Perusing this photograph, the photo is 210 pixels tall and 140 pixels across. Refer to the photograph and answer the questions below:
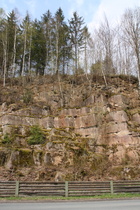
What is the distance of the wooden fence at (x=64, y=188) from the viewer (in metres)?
9.87

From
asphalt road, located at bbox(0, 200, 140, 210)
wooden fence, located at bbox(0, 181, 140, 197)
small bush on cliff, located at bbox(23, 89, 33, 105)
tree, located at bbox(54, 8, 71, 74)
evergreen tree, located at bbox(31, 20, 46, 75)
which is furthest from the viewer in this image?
evergreen tree, located at bbox(31, 20, 46, 75)

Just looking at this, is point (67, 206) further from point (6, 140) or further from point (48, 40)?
point (48, 40)

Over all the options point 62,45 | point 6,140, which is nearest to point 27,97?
point 6,140

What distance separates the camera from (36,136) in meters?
16.7

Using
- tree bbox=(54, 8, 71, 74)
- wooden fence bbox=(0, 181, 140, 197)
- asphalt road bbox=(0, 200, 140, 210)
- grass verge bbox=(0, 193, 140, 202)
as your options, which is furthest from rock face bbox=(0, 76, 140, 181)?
tree bbox=(54, 8, 71, 74)

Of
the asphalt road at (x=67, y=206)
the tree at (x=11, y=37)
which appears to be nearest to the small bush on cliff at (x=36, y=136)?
the asphalt road at (x=67, y=206)

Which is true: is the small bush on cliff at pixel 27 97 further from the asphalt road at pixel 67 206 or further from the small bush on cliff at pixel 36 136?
the asphalt road at pixel 67 206

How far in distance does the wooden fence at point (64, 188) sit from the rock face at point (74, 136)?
2.86 meters

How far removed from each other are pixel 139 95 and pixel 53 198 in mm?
16551

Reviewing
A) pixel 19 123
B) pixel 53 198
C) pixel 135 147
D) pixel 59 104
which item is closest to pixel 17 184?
pixel 53 198

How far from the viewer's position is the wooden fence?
32.4ft

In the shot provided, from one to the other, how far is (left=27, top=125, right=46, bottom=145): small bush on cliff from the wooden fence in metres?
6.23

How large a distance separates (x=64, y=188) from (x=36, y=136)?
23.3ft

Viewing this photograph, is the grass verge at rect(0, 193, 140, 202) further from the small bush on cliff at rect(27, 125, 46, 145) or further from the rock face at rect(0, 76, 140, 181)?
the small bush on cliff at rect(27, 125, 46, 145)
